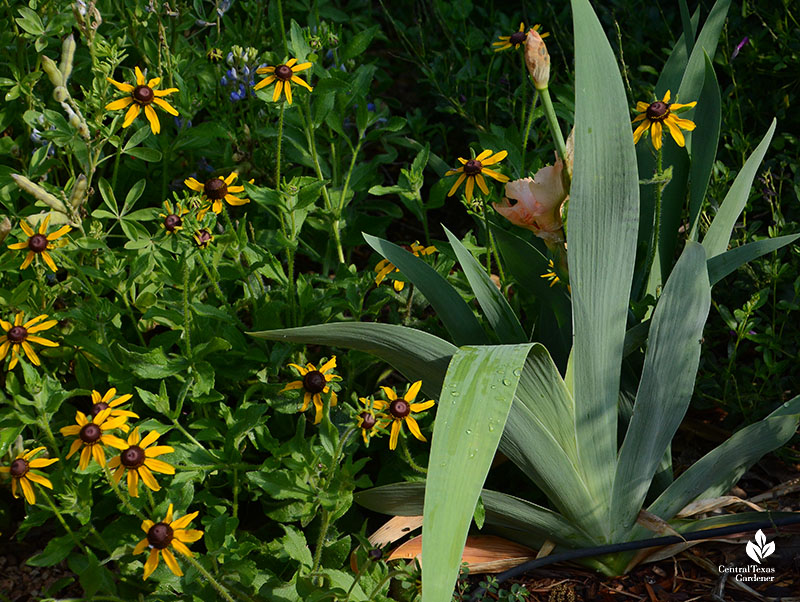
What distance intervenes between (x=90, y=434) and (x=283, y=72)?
802mm

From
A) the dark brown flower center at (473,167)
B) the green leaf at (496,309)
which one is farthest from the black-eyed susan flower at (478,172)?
the green leaf at (496,309)

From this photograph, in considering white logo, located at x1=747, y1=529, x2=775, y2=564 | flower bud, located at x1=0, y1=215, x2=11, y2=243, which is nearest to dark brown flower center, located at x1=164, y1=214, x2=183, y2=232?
flower bud, located at x1=0, y1=215, x2=11, y2=243

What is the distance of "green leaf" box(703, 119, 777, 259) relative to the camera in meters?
1.66

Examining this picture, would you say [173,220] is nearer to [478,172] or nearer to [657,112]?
[478,172]

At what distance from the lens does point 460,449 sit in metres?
1.26

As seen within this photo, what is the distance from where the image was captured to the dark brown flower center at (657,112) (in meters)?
1.50

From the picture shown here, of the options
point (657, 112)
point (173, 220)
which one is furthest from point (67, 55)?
point (657, 112)

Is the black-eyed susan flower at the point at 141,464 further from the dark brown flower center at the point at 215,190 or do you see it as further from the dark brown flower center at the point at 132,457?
the dark brown flower center at the point at 215,190

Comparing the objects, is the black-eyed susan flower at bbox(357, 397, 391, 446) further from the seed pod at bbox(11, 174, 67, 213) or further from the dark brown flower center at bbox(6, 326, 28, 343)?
the seed pod at bbox(11, 174, 67, 213)

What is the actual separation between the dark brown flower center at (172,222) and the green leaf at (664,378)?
0.90 m

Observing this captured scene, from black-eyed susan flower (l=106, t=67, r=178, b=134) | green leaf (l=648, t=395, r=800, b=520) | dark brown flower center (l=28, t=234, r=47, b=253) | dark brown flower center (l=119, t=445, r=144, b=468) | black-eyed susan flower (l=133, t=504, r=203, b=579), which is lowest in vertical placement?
green leaf (l=648, t=395, r=800, b=520)

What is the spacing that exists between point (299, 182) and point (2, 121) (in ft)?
3.01

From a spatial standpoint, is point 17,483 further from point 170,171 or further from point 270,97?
point 170,171

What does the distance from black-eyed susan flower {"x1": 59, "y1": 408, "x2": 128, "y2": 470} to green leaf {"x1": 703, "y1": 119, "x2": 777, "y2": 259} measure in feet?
3.80
